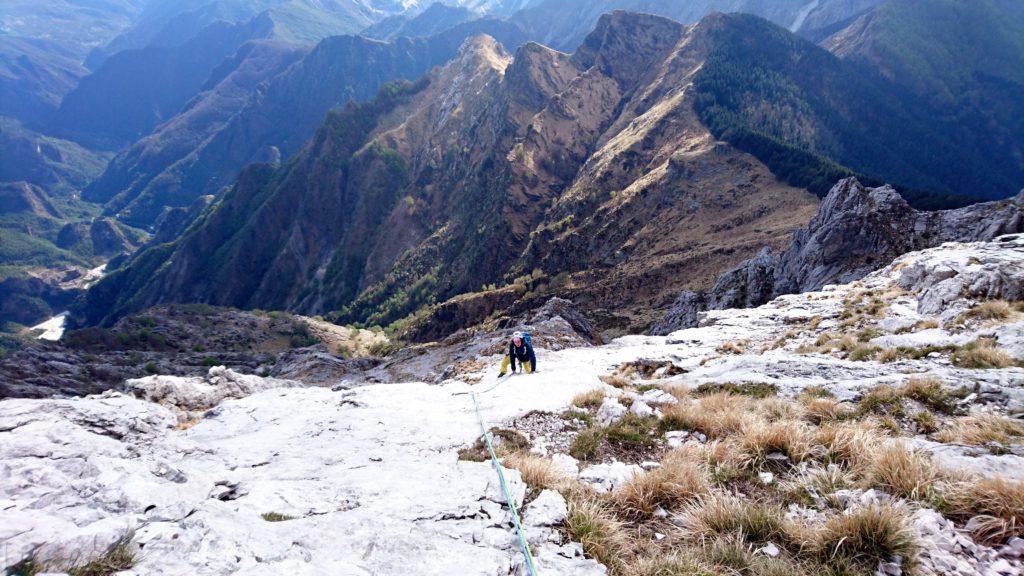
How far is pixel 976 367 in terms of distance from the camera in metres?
7.41

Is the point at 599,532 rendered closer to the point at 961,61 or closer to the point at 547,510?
the point at 547,510

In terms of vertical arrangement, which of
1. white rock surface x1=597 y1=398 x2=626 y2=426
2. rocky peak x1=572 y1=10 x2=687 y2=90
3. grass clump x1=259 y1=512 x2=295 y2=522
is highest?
rocky peak x1=572 y1=10 x2=687 y2=90

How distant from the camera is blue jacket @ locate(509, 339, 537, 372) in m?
14.4

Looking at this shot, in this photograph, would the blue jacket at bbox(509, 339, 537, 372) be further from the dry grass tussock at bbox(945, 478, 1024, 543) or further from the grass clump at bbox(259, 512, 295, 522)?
the dry grass tussock at bbox(945, 478, 1024, 543)

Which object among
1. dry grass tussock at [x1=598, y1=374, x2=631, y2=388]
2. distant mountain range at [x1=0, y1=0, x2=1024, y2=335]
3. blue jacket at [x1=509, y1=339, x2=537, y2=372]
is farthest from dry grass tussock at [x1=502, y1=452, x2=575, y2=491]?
distant mountain range at [x1=0, y1=0, x2=1024, y2=335]

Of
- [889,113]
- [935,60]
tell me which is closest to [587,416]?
[889,113]

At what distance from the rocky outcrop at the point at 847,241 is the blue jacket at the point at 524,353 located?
46.8 feet

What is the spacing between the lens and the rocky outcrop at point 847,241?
24.7m

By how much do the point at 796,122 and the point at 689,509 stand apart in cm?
10396

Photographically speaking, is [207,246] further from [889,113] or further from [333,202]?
[889,113]

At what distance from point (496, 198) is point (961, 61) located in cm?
15162

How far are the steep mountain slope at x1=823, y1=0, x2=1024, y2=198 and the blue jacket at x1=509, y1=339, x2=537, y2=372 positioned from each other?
139 metres

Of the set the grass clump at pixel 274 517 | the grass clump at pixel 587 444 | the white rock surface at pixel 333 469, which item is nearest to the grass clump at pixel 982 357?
the white rock surface at pixel 333 469

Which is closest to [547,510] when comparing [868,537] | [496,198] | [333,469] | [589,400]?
[868,537]
